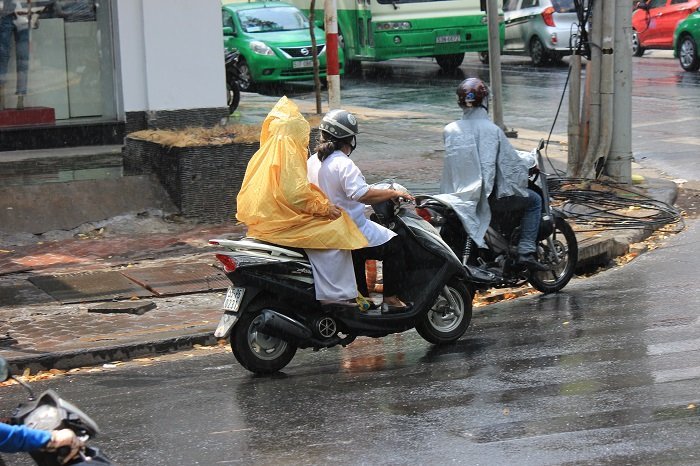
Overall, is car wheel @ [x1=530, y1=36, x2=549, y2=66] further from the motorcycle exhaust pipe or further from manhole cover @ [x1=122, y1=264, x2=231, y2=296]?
the motorcycle exhaust pipe

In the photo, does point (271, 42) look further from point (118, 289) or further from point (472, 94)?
point (472, 94)

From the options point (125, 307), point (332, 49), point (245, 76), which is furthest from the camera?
point (245, 76)

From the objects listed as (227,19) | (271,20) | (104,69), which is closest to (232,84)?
(104,69)

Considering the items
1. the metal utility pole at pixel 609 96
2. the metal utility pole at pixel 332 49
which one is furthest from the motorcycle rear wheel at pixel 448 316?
the metal utility pole at pixel 332 49

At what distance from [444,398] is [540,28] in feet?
74.3

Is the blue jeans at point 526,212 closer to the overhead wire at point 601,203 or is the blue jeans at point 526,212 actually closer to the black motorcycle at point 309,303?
the black motorcycle at point 309,303

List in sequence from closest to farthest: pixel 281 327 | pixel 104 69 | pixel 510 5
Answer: pixel 281 327, pixel 104 69, pixel 510 5

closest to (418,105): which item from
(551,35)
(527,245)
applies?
(551,35)

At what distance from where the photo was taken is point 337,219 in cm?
717

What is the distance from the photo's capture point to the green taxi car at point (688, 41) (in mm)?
25031

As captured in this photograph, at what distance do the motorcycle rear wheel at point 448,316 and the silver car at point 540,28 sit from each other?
2024 cm

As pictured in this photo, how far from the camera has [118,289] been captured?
30.7ft

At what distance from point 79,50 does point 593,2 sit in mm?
5968

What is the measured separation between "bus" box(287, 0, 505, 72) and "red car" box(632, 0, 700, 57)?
4.31 meters
